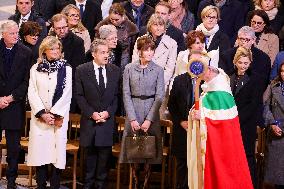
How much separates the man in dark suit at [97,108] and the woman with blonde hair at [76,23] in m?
1.29

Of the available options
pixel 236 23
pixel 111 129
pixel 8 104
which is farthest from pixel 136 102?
pixel 236 23

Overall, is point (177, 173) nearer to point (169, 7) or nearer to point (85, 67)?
point (85, 67)

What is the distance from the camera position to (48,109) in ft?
31.2

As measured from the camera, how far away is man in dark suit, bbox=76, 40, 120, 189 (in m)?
9.51

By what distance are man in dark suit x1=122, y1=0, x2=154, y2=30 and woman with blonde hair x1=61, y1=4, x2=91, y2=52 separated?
0.63 meters

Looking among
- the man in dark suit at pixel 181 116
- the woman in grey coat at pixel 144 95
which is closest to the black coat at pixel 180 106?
the man in dark suit at pixel 181 116

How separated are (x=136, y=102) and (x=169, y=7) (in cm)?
177

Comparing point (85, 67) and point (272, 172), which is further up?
point (85, 67)

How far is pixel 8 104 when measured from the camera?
968 cm

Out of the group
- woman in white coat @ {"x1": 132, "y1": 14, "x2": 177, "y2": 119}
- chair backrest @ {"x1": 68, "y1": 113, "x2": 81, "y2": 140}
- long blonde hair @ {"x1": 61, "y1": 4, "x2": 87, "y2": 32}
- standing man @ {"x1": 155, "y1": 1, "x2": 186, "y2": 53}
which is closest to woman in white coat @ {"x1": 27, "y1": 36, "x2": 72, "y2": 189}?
chair backrest @ {"x1": 68, "y1": 113, "x2": 81, "y2": 140}

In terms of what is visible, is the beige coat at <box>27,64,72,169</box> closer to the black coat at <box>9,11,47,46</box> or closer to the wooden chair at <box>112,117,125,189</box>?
the wooden chair at <box>112,117,125,189</box>

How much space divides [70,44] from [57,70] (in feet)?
3.16

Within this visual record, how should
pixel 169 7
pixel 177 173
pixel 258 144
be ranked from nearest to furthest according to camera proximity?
pixel 177 173 → pixel 258 144 → pixel 169 7

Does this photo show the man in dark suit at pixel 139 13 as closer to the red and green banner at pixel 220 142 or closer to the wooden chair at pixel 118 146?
the wooden chair at pixel 118 146
